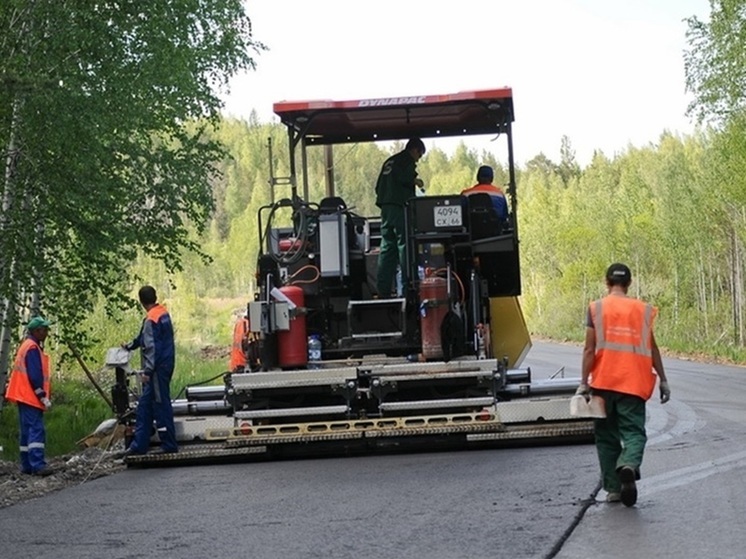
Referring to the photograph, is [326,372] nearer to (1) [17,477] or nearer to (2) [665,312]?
(1) [17,477]

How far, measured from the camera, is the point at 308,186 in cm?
1353

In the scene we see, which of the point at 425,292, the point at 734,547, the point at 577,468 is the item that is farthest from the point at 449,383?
the point at 734,547

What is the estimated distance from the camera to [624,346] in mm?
8453

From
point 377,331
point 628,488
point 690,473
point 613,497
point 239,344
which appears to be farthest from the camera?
point 239,344

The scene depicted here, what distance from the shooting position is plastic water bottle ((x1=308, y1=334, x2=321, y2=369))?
1269 cm

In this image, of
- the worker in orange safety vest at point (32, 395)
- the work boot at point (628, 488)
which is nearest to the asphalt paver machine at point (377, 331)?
the worker in orange safety vest at point (32, 395)

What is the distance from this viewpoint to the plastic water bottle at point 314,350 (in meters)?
12.7

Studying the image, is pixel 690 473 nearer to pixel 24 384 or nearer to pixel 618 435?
pixel 618 435

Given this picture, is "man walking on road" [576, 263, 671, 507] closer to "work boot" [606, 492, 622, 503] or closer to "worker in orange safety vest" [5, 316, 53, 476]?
"work boot" [606, 492, 622, 503]

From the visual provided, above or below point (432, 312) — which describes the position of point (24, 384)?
below

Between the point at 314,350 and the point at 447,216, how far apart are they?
5.79 feet

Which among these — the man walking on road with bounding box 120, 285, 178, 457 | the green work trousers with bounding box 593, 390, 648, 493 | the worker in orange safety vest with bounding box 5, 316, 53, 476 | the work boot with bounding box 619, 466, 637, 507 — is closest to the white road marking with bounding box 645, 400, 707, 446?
the green work trousers with bounding box 593, 390, 648, 493

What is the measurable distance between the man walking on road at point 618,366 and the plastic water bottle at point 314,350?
451cm

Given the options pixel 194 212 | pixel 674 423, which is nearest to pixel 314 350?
pixel 674 423
